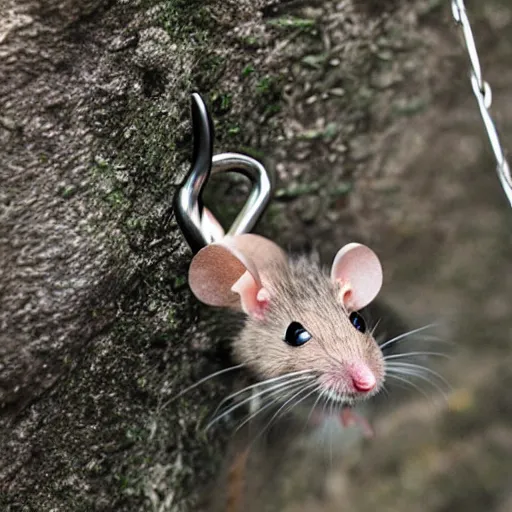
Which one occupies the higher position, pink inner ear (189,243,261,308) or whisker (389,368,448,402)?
pink inner ear (189,243,261,308)

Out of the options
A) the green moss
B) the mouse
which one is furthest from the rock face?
the mouse

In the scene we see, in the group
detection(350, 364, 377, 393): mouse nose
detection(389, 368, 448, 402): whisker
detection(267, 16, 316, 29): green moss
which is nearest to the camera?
detection(350, 364, 377, 393): mouse nose

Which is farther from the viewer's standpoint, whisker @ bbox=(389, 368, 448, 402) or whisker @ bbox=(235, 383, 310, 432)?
whisker @ bbox=(389, 368, 448, 402)

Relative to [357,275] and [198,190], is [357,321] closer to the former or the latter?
[357,275]

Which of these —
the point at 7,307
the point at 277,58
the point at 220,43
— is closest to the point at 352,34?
the point at 277,58

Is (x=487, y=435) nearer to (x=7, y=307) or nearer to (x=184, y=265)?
(x=184, y=265)

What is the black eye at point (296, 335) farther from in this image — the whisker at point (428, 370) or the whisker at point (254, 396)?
the whisker at point (428, 370)

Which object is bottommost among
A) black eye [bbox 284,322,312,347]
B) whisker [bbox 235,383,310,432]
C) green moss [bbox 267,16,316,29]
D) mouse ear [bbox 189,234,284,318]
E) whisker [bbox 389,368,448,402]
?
whisker [bbox 389,368,448,402]

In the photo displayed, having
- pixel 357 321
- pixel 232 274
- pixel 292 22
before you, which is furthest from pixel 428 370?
pixel 292 22

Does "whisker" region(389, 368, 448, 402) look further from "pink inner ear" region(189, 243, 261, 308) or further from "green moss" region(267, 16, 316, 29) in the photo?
"green moss" region(267, 16, 316, 29)

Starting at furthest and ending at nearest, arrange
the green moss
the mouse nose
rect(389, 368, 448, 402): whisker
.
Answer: the green moss → rect(389, 368, 448, 402): whisker → the mouse nose
